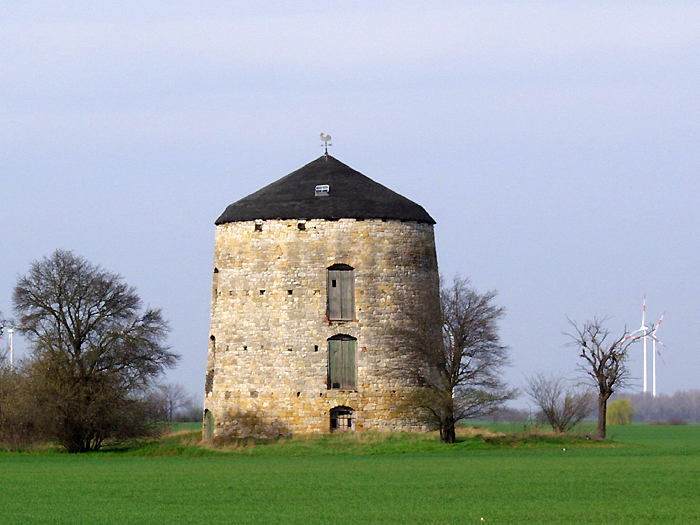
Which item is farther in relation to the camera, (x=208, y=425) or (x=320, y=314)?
(x=208, y=425)

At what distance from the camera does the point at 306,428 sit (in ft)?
151

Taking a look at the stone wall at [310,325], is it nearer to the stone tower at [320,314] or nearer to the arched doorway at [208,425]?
the stone tower at [320,314]

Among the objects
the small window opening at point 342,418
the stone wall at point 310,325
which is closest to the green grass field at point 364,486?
the small window opening at point 342,418

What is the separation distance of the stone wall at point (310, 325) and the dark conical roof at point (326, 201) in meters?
0.38

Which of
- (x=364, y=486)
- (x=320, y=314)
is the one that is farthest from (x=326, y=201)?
(x=364, y=486)

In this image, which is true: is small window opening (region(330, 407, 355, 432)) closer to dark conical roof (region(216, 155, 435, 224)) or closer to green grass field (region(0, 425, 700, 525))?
green grass field (region(0, 425, 700, 525))

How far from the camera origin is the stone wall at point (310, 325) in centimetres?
4641

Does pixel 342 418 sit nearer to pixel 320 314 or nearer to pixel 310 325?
pixel 310 325

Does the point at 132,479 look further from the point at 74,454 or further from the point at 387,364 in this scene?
the point at 387,364

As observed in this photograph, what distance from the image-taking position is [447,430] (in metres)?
44.3

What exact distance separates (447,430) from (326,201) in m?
9.70

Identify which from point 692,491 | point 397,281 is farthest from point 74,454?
point 692,491

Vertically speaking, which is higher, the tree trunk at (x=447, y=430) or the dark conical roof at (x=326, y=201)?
the dark conical roof at (x=326, y=201)

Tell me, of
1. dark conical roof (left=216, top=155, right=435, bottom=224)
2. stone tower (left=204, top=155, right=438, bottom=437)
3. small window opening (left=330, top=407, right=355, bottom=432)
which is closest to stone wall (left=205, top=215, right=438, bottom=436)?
stone tower (left=204, top=155, right=438, bottom=437)
